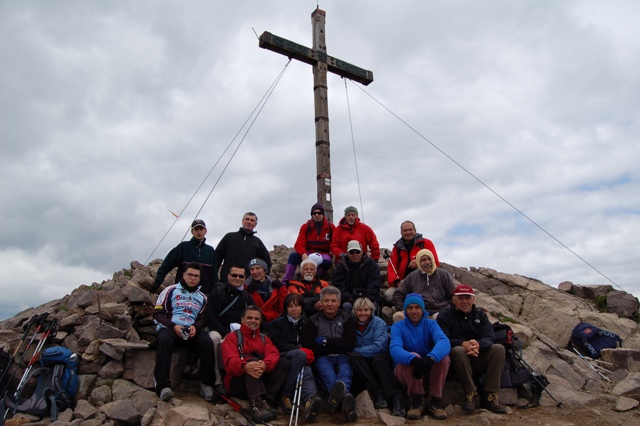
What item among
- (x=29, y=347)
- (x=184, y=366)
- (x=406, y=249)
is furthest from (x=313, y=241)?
(x=29, y=347)

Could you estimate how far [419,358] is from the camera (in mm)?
6449

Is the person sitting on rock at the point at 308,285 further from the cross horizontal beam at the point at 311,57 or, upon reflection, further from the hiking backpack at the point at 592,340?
the cross horizontal beam at the point at 311,57

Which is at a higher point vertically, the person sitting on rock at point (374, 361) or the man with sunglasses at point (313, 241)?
the man with sunglasses at point (313, 241)

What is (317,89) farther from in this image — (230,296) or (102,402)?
(102,402)

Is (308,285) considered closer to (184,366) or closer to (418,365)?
(184,366)

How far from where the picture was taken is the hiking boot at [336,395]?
21.0ft

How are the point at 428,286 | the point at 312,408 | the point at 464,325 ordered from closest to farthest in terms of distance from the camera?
1. the point at 312,408
2. the point at 464,325
3. the point at 428,286

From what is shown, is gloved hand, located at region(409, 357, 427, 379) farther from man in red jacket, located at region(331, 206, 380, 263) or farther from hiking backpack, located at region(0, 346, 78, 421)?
hiking backpack, located at region(0, 346, 78, 421)

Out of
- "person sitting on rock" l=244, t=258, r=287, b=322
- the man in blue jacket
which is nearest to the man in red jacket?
"person sitting on rock" l=244, t=258, r=287, b=322

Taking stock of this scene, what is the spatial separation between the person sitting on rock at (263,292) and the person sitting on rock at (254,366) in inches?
38.4

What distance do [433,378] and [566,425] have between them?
6.06ft

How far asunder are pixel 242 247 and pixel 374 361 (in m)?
3.69

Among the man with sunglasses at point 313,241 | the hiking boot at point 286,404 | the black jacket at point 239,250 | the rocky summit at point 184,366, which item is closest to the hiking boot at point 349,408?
the rocky summit at point 184,366

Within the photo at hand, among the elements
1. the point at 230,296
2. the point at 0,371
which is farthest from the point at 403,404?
the point at 0,371
